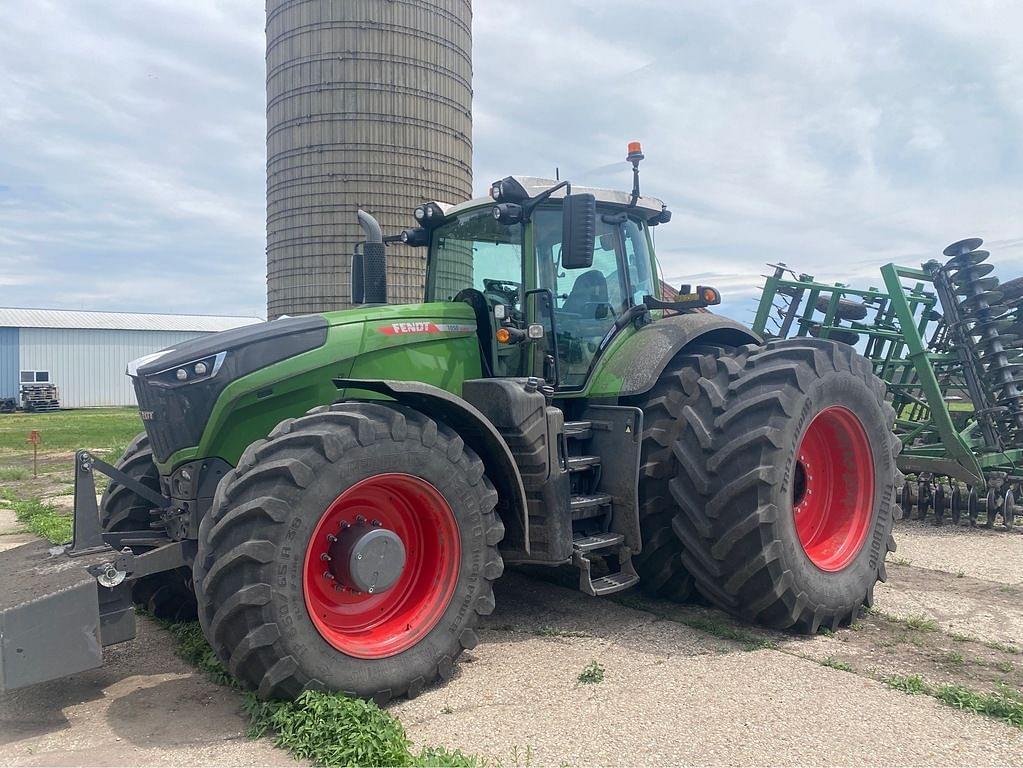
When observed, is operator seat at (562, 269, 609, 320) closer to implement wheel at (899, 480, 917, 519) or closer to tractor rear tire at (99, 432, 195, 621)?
tractor rear tire at (99, 432, 195, 621)

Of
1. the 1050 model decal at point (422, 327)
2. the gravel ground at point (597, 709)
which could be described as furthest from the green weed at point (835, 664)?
the 1050 model decal at point (422, 327)

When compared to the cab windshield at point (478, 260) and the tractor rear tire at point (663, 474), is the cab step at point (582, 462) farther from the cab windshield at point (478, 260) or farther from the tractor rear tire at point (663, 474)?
the cab windshield at point (478, 260)

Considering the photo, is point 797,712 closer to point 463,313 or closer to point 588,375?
point 588,375

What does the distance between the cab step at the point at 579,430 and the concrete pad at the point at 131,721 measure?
2.31 metres

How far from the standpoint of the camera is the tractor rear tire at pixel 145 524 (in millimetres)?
4625

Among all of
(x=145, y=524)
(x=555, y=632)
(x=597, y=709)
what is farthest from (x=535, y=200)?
(x=145, y=524)

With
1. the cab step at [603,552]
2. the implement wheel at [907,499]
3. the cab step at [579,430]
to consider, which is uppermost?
the cab step at [579,430]

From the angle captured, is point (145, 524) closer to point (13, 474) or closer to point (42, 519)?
point (42, 519)

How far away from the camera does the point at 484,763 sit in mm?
2988

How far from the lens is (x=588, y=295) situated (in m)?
5.22

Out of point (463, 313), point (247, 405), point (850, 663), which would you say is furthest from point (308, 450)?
point (850, 663)

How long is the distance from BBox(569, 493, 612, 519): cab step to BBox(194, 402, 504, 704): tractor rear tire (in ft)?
2.25

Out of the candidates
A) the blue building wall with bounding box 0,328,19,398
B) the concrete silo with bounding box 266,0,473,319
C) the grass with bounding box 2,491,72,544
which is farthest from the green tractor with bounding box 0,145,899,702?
the blue building wall with bounding box 0,328,19,398

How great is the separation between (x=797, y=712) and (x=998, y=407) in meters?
6.30
